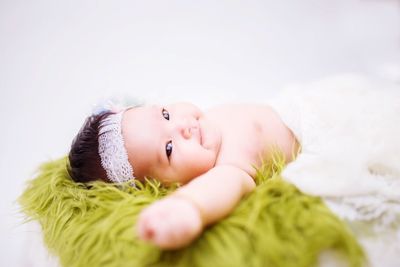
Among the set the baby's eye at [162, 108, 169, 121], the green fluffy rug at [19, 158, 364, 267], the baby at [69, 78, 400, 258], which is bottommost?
the green fluffy rug at [19, 158, 364, 267]

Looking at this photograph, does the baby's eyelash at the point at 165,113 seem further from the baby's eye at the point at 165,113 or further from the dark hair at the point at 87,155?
the dark hair at the point at 87,155

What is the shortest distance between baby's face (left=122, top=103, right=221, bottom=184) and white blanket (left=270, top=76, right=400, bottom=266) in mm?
276

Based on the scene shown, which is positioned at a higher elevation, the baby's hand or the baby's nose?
the baby's nose

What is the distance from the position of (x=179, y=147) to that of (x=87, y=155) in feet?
0.88

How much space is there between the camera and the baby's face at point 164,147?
1154 millimetres

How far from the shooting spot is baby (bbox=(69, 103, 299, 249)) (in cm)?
112

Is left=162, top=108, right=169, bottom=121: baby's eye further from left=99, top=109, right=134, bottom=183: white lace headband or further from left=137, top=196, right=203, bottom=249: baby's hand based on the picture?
left=137, top=196, right=203, bottom=249: baby's hand

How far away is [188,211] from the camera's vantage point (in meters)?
0.79

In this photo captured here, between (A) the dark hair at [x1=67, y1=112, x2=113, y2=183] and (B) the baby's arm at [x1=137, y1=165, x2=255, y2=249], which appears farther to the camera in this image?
(A) the dark hair at [x1=67, y1=112, x2=113, y2=183]

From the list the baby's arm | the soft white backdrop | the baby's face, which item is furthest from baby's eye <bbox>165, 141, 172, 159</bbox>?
the soft white backdrop

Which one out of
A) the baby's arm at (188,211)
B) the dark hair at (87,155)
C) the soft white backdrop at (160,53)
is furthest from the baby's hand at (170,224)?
the soft white backdrop at (160,53)

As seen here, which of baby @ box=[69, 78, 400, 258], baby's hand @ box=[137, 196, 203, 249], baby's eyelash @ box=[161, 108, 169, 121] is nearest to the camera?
baby's hand @ box=[137, 196, 203, 249]

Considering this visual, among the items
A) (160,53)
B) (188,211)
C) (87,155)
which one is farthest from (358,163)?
(160,53)

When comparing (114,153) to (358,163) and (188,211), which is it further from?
(358,163)
